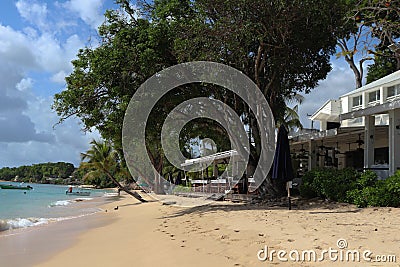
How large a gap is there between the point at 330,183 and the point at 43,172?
123914 millimetres

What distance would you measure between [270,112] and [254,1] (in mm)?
4371

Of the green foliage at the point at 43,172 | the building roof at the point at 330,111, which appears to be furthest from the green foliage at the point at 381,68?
the green foliage at the point at 43,172

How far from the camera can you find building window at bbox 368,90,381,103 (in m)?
21.0

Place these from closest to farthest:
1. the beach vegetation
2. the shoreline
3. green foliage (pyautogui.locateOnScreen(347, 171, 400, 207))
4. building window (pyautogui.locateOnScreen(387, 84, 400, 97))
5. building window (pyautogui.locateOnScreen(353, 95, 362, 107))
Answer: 1. the shoreline
2. green foliage (pyautogui.locateOnScreen(347, 171, 400, 207))
3. the beach vegetation
4. building window (pyautogui.locateOnScreen(387, 84, 400, 97))
5. building window (pyautogui.locateOnScreen(353, 95, 362, 107))

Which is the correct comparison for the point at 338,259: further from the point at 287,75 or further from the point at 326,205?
the point at 287,75

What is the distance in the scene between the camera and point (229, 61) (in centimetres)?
1399

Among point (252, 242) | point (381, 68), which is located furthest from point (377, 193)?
point (381, 68)

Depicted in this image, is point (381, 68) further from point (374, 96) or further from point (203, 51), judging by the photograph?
point (203, 51)

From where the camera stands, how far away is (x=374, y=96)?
21516mm
